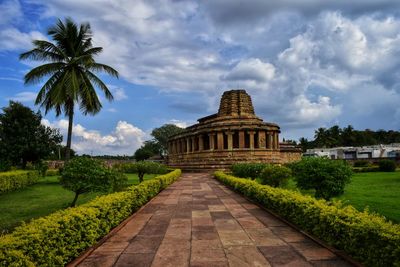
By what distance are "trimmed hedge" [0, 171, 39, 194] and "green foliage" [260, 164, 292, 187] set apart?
12781mm

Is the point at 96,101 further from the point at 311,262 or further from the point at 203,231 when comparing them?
the point at 311,262

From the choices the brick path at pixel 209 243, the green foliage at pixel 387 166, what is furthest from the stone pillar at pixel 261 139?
the brick path at pixel 209 243

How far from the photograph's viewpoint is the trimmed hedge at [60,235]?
4.65 m

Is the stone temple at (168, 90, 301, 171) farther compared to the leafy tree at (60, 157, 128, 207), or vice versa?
the stone temple at (168, 90, 301, 171)

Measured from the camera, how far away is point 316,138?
329 ft

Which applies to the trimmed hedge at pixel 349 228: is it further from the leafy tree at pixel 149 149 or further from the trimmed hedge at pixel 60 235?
the leafy tree at pixel 149 149

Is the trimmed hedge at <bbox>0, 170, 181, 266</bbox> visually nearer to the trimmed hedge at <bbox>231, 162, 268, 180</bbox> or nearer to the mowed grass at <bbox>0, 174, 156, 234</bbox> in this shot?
the mowed grass at <bbox>0, 174, 156, 234</bbox>

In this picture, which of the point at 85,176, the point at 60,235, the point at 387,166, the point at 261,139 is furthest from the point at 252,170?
the point at 261,139

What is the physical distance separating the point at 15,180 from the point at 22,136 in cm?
526

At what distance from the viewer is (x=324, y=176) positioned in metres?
10.9

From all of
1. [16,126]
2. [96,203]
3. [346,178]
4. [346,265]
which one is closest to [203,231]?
[96,203]

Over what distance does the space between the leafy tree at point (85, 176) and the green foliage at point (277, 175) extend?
7.30m

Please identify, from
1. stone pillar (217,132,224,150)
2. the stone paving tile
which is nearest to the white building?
stone pillar (217,132,224,150)

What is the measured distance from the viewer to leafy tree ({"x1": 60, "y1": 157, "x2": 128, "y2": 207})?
1072cm
